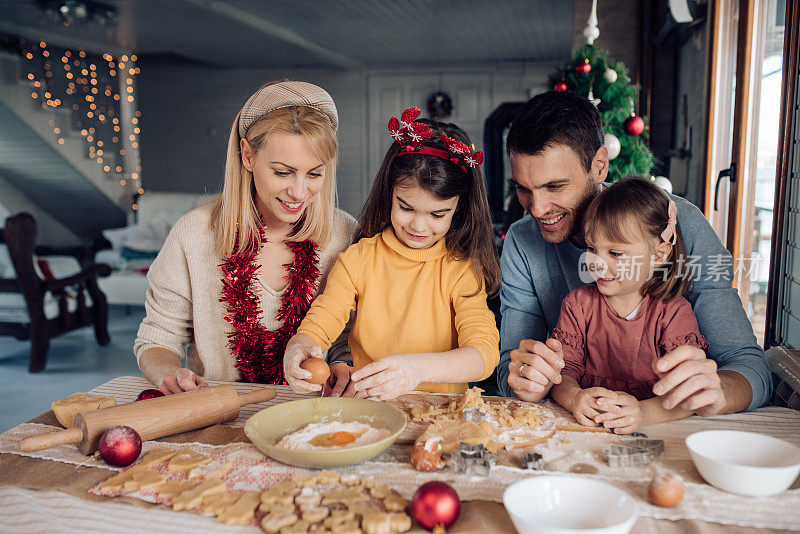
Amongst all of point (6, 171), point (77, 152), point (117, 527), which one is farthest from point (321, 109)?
point (6, 171)

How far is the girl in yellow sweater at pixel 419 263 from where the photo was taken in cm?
169

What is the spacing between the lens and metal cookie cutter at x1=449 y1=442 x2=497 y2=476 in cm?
109

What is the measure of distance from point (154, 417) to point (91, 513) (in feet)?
0.92

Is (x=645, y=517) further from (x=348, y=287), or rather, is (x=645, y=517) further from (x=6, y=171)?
(x=6, y=171)

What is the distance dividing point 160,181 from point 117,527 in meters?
10.0

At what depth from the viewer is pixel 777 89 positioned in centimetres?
244

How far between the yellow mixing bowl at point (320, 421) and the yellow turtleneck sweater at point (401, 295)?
0.45 meters

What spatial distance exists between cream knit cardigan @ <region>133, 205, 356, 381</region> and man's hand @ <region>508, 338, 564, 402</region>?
778mm

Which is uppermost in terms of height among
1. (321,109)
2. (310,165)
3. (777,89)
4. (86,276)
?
(777,89)

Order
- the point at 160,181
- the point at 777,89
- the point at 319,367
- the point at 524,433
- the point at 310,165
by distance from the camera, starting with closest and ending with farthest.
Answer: the point at 524,433 < the point at 319,367 < the point at 310,165 < the point at 777,89 < the point at 160,181

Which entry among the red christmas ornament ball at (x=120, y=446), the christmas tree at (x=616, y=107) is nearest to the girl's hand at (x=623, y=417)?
the red christmas ornament ball at (x=120, y=446)

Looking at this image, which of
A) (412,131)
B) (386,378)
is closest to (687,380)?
(386,378)

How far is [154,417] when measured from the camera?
1.25m

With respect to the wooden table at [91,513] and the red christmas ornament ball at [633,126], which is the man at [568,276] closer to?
the wooden table at [91,513]
